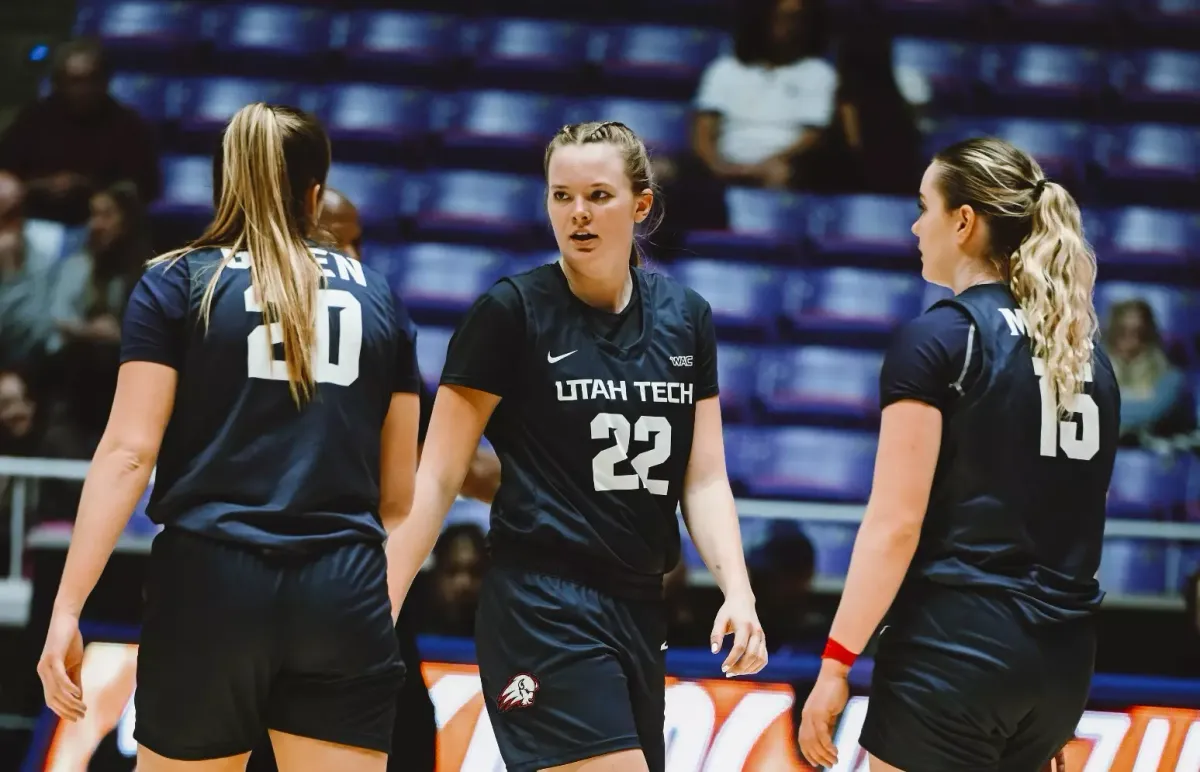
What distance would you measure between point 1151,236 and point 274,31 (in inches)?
177

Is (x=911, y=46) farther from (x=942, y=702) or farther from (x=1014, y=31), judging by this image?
(x=942, y=702)

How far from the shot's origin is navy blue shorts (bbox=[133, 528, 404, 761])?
239cm

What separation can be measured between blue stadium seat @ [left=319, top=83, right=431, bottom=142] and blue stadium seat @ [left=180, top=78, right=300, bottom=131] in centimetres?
23

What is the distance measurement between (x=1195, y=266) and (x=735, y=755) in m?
3.96

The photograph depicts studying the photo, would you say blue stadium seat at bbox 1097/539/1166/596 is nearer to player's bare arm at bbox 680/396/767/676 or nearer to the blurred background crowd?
the blurred background crowd

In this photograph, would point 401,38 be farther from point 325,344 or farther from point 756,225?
point 325,344

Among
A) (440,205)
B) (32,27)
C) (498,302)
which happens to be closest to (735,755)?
(498,302)

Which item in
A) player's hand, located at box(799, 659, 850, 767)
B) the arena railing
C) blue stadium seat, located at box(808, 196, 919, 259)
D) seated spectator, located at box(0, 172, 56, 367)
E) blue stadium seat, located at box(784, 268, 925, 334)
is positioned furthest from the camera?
blue stadium seat, located at box(808, 196, 919, 259)

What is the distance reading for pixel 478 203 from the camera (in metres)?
6.96

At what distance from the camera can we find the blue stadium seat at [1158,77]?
7293mm

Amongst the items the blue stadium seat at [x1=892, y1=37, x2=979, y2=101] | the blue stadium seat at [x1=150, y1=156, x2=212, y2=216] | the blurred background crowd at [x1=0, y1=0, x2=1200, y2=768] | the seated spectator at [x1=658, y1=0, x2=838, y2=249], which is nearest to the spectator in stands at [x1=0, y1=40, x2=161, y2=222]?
the blurred background crowd at [x1=0, y1=0, x2=1200, y2=768]

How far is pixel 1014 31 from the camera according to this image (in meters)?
7.45

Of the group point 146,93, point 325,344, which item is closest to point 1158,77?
point 146,93

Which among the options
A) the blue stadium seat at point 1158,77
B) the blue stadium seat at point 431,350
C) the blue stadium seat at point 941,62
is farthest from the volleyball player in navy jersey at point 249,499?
the blue stadium seat at point 1158,77
